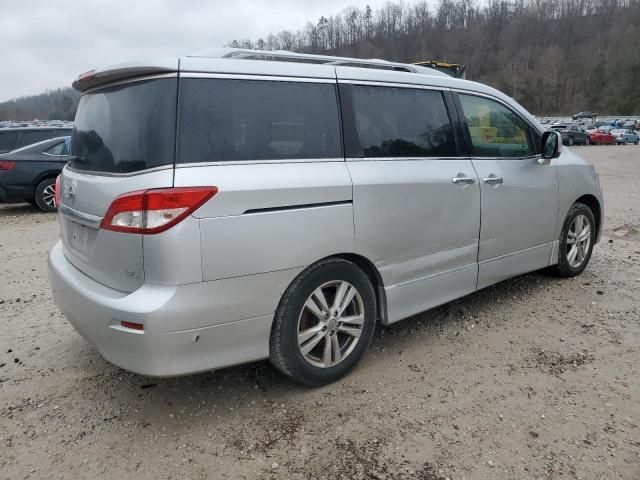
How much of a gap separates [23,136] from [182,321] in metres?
10.8

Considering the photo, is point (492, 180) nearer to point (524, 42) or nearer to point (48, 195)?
point (48, 195)

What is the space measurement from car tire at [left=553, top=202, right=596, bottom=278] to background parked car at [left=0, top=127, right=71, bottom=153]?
1030cm

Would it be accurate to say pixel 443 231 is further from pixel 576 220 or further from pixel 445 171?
pixel 576 220

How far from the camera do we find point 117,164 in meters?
2.58

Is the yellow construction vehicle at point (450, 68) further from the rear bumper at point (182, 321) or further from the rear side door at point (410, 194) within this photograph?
the rear bumper at point (182, 321)

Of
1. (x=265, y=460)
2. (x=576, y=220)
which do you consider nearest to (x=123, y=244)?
(x=265, y=460)

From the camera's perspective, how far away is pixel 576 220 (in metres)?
4.78

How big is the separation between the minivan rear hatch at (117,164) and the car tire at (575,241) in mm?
3706

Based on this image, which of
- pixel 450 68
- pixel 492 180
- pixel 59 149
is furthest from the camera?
pixel 450 68

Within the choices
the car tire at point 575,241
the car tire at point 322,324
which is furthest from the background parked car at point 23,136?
the car tire at point 575,241

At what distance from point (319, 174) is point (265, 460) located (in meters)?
1.48

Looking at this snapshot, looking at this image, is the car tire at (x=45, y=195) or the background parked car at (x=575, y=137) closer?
the car tire at (x=45, y=195)

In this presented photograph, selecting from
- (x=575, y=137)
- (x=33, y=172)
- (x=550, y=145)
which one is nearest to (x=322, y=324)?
(x=550, y=145)

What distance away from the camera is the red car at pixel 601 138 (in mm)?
46875
